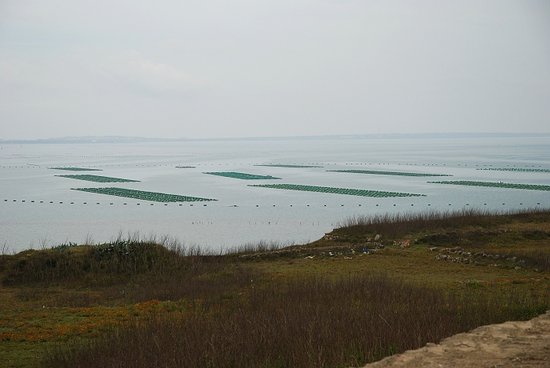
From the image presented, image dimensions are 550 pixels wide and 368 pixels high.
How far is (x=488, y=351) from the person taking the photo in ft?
29.6

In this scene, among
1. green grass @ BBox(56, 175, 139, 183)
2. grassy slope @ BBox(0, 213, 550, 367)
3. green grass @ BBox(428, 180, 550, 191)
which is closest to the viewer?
grassy slope @ BBox(0, 213, 550, 367)

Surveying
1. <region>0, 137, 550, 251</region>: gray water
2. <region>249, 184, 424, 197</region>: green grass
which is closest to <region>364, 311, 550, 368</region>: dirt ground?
<region>0, 137, 550, 251</region>: gray water

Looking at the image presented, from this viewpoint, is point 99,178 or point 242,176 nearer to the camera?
point 99,178

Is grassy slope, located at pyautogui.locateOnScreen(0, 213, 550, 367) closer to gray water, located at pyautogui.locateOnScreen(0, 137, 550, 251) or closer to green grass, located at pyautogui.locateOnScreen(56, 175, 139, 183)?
gray water, located at pyautogui.locateOnScreen(0, 137, 550, 251)

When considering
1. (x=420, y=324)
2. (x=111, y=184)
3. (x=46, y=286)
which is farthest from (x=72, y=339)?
(x=111, y=184)

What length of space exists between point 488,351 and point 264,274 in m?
11.9

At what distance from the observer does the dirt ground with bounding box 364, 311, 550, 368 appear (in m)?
8.45

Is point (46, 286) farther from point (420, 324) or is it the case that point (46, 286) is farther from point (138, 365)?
point (420, 324)

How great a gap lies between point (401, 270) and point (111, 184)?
4698cm

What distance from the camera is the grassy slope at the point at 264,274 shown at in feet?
45.8

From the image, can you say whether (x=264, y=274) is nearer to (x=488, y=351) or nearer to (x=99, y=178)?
(x=488, y=351)

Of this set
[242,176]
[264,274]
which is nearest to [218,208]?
[264,274]

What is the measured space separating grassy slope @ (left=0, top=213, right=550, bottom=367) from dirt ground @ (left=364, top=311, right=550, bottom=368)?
438 centimetres

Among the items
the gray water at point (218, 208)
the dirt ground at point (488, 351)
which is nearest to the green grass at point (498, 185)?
the gray water at point (218, 208)
